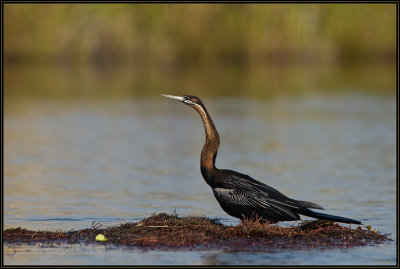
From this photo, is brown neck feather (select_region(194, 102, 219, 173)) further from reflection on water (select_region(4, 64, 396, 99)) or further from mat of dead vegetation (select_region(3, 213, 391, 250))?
reflection on water (select_region(4, 64, 396, 99))

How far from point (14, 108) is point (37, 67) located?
14.6 metres

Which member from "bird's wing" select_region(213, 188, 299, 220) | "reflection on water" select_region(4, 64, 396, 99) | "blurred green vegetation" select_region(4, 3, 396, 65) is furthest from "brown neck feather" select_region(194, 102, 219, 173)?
"blurred green vegetation" select_region(4, 3, 396, 65)

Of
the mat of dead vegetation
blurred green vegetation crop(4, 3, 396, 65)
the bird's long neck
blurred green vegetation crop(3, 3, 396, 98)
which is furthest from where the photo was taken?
blurred green vegetation crop(4, 3, 396, 65)

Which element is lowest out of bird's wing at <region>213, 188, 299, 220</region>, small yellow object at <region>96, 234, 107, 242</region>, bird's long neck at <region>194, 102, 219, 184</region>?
small yellow object at <region>96, 234, 107, 242</region>

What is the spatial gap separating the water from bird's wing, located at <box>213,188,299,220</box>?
2.07 ft

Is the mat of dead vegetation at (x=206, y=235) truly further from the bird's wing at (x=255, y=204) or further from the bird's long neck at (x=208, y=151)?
the bird's long neck at (x=208, y=151)

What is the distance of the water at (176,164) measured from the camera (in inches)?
336

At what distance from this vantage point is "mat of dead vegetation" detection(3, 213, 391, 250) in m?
8.69

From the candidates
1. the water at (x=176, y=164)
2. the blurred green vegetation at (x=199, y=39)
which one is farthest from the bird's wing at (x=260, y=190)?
the blurred green vegetation at (x=199, y=39)

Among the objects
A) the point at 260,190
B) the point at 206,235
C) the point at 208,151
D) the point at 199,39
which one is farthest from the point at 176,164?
the point at 199,39

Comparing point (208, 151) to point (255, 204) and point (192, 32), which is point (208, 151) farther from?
point (192, 32)

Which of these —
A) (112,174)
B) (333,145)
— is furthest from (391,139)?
(112,174)

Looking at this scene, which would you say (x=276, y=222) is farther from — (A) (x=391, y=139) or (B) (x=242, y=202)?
(A) (x=391, y=139)

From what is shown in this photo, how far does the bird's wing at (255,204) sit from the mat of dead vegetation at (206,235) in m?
0.13
